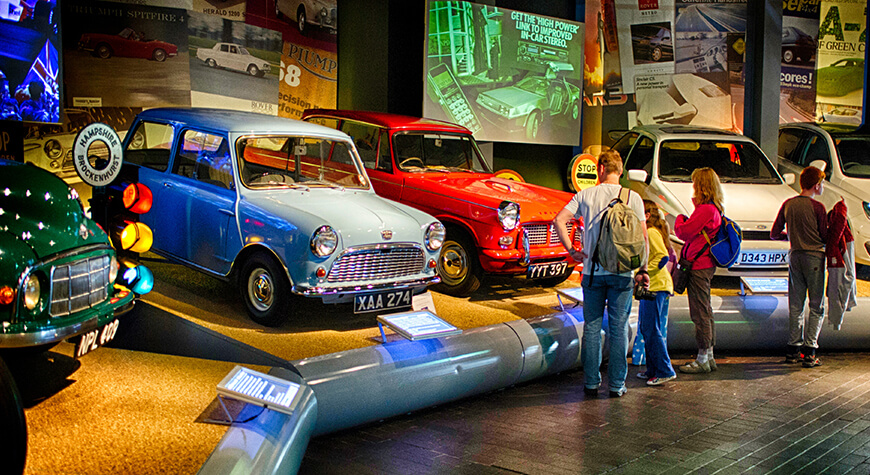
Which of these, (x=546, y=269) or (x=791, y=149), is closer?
(x=546, y=269)

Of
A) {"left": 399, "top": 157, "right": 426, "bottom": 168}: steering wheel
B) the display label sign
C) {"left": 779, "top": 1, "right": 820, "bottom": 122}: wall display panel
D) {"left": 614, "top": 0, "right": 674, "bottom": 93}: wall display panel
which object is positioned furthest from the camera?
{"left": 779, "top": 1, "right": 820, "bottom": 122}: wall display panel

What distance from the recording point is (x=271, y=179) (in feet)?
19.9

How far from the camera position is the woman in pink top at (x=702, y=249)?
5.85m

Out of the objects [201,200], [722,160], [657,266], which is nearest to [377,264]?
[201,200]

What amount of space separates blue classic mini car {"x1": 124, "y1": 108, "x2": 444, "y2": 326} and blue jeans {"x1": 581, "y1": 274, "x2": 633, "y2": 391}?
128 centimetres

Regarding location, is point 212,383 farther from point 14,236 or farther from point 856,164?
point 856,164

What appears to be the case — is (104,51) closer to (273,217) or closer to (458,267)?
(273,217)

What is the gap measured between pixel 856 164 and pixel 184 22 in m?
8.42

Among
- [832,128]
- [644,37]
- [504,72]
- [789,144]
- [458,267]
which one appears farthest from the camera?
[644,37]

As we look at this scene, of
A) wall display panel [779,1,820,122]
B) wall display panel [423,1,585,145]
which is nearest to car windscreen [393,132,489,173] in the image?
wall display panel [423,1,585,145]

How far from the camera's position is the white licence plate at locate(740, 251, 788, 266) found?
26.6 feet

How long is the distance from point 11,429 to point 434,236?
149 inches

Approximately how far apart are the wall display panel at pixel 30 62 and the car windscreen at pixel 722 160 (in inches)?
250

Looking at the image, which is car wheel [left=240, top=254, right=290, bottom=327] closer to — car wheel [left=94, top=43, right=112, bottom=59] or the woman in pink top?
the woman in pink top
